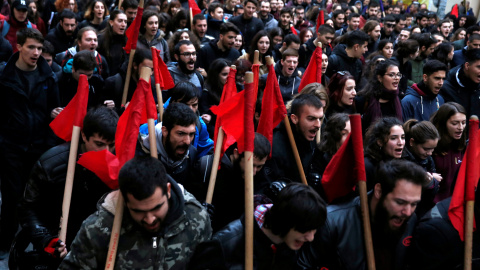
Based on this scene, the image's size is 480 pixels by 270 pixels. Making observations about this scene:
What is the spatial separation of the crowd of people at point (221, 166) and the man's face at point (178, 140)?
2cm

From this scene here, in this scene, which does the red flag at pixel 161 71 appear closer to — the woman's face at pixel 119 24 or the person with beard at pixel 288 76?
the person with beard at pixel 288 76

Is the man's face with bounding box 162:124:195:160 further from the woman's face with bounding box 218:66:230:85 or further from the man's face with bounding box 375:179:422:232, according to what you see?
the woman's face with bounding box 218:66:230:85

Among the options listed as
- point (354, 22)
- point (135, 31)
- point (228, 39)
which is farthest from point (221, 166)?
point (354, 22)

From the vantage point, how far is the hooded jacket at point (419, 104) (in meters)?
6.54

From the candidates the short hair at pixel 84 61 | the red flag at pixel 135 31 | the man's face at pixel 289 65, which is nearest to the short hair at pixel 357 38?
the man's face at pixel 289 65

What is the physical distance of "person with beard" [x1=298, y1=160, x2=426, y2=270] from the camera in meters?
3.20

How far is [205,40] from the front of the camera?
9578mm

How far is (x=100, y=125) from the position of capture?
3.73 meters

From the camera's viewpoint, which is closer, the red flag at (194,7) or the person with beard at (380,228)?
the person with beard at (380,228)

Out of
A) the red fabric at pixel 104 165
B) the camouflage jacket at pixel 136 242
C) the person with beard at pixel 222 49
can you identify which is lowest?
the person with beard at pixel 222 49

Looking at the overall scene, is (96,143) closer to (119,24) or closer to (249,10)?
(119,24)

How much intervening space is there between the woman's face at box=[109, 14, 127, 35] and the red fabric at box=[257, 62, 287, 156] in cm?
351

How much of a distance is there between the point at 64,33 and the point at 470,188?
6537mm

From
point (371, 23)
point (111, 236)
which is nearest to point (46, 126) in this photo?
point (111, 236)
